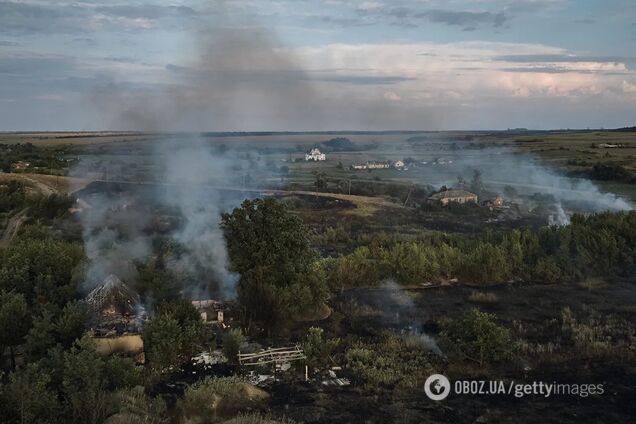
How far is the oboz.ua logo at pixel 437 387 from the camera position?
14359mm

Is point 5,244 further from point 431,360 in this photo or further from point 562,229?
point 562,229

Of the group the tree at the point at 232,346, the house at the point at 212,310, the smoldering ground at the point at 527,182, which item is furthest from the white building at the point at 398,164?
the tree at the point at 232,346

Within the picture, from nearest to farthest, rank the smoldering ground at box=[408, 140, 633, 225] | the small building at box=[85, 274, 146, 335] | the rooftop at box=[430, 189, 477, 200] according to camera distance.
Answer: the small building at box=[85, 274, 146, 335] → the smoldering ground at box=[408, 140, 633, 225] → the rooftop at box=[430, 189, 477, 200]

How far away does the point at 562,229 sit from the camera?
2820 cm

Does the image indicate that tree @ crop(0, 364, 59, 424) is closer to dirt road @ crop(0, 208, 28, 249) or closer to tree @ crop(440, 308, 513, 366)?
tree @ crop(440, 308, 513, 366)

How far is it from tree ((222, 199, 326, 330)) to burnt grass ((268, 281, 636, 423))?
58.4 inches

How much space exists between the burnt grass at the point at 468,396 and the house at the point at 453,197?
93.3 ft

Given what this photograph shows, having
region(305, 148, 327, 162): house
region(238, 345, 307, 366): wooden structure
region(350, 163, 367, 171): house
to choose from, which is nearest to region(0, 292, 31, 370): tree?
region(238, 345, 307, 366): wooden structure

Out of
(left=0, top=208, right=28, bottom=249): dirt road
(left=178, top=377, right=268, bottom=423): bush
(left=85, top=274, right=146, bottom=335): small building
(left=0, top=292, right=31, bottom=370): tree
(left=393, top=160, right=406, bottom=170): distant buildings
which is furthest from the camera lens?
(left=393, top=160, right=406, bottom=170): distant buildings

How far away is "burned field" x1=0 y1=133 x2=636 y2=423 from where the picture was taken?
13328mm

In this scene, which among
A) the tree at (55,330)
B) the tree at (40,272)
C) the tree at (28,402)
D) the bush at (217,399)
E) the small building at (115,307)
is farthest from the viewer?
the tree at (40,272)

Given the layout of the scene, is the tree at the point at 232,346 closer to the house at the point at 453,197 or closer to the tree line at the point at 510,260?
the tree line at the point at 510,260

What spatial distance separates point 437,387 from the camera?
1469cm

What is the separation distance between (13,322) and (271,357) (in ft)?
Answer: 23.1
